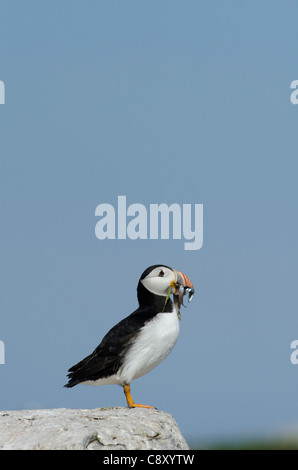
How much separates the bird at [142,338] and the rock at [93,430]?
0.47 m

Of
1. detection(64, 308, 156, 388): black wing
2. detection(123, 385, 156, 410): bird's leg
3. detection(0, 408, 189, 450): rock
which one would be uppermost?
detection(64, 308, 156, 388): black wing

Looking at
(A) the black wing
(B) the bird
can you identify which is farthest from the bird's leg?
Result: (A) the black wing

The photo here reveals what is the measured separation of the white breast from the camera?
9453 millimetres

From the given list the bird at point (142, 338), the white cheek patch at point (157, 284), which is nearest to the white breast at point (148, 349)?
the bird at point (142, 338)

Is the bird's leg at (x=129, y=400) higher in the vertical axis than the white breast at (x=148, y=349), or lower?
lower

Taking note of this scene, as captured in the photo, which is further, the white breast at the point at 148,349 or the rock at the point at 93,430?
the white breast at the point at 148,349

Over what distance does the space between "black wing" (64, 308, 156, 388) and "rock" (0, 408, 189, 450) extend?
495 mm

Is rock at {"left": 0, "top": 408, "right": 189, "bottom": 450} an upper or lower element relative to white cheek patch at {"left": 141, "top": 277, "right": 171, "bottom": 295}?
lower

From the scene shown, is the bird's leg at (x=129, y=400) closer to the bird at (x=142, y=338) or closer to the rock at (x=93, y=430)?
the bird at (x=142, y=338)

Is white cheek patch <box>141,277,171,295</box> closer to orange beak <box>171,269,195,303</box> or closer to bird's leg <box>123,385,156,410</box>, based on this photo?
orange beak <box>171,269,195,303</box>

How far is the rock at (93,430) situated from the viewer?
8086 mm
